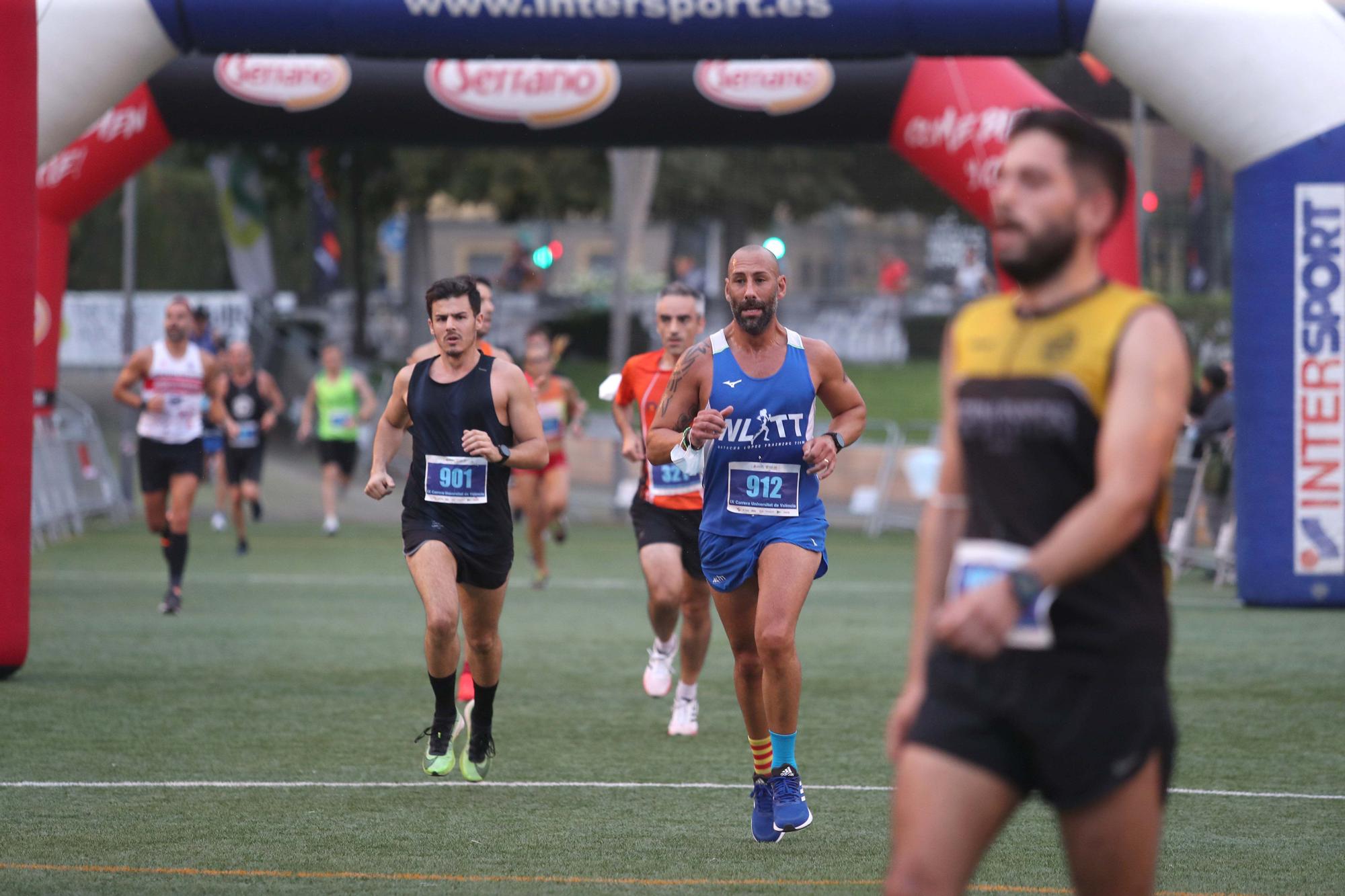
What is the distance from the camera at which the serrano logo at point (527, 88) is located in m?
15.0

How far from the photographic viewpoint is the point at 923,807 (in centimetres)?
317

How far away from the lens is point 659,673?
9469mm

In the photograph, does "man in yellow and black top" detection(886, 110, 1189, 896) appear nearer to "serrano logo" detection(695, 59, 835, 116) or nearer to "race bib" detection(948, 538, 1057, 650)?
"race bib" detection(948, 538, 1057, 650)

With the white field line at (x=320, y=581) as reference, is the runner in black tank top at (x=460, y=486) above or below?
above

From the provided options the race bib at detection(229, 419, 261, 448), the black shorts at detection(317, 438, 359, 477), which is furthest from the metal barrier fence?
the black shorts at detection(317, 438, 359, 477)

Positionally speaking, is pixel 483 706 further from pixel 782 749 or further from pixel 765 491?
pixel 765 491

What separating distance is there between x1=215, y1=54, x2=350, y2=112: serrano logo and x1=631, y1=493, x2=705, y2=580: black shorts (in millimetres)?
7412

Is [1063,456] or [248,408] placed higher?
[248,408]

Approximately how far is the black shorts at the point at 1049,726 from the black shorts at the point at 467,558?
3.99 m

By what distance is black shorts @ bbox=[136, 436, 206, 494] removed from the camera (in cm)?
1330

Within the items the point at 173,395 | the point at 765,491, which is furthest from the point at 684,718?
the point at 173,395

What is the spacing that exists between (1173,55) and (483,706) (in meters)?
6.50

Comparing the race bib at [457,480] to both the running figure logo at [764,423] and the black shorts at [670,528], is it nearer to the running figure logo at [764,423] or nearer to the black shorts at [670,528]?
the running figure logo at [764,423]

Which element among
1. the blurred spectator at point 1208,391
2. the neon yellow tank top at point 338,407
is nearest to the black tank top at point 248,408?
the neon yellow tank top at point 338,407
